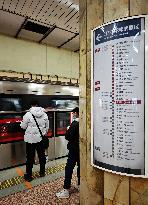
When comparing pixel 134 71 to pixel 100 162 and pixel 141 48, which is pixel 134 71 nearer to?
pixel 141 48

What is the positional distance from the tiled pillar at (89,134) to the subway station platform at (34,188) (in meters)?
1.87

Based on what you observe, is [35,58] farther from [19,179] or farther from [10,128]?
[19,179]

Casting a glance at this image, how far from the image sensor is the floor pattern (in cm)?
392

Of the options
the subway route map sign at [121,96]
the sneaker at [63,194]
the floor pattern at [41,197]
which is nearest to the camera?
the subway route map sign at [121,96]

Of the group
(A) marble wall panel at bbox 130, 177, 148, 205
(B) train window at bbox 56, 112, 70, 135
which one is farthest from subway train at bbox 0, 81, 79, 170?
(A) marble wall panel at bbox 130, 177, 148, 205

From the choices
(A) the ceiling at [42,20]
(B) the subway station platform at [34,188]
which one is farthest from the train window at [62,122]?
(A) the ceiling at [42,20]

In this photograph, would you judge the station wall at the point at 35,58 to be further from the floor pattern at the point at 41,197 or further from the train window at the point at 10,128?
the floor pattern at the point at 41,197

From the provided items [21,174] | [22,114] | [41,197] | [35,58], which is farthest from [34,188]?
[35,58]

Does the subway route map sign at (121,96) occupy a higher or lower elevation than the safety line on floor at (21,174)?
higher

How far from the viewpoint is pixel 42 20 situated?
5.19 m

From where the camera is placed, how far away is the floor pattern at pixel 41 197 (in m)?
3.92

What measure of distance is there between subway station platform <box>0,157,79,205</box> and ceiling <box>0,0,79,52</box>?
12.9ft

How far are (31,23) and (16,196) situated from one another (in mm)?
4181

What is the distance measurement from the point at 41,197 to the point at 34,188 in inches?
19.5
